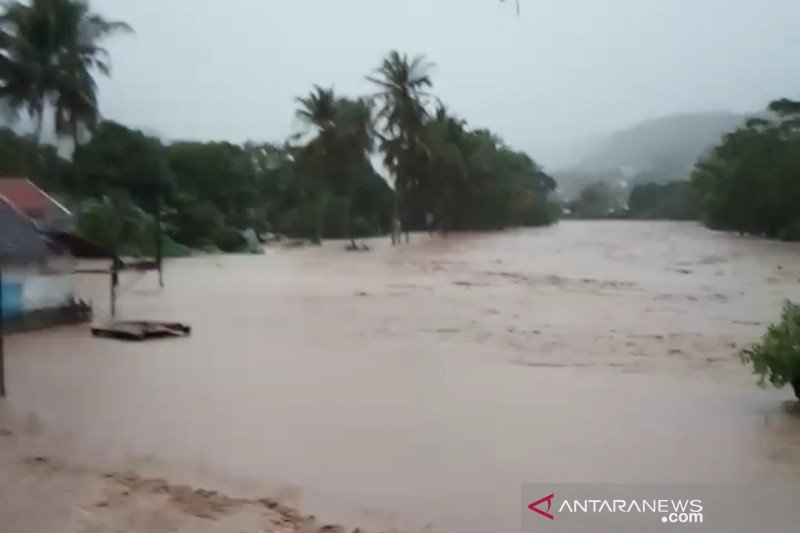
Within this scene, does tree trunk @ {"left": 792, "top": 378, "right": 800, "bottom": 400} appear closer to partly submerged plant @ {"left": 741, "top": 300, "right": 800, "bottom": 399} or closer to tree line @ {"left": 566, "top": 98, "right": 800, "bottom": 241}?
partly submerged plant @ {"left": 741, "top": 300, "right": 800, "bottom": 399}

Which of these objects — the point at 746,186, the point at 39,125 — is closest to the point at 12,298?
the point at 39,125

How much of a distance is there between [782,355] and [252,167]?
7725mm

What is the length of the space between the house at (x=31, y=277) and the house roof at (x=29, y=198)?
422 millimetres

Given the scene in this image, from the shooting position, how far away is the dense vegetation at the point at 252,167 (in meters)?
9.15

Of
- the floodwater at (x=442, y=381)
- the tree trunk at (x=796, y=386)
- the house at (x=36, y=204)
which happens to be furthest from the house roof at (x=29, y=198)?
the tree trunk at (x=796, y=386)

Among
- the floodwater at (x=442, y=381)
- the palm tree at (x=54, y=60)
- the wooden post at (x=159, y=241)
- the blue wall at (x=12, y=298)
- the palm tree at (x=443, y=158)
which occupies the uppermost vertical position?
the palm tree at (x=54, y=60)

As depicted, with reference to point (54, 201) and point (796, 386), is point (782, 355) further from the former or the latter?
point (54, 201)

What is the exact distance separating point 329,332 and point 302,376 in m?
1.70

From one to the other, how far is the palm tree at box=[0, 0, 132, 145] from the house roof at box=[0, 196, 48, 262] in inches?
98.7

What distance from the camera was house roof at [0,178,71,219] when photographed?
7.66m

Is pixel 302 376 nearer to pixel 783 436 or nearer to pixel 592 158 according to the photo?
pixel 783 436

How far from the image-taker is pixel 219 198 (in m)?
11.0

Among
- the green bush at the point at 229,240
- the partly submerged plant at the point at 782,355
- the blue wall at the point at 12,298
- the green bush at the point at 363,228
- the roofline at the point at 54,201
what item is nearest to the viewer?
the partly submerged plant at the point at 782,355

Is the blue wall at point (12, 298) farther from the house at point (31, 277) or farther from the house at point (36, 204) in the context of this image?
the house at point (36, 204)
